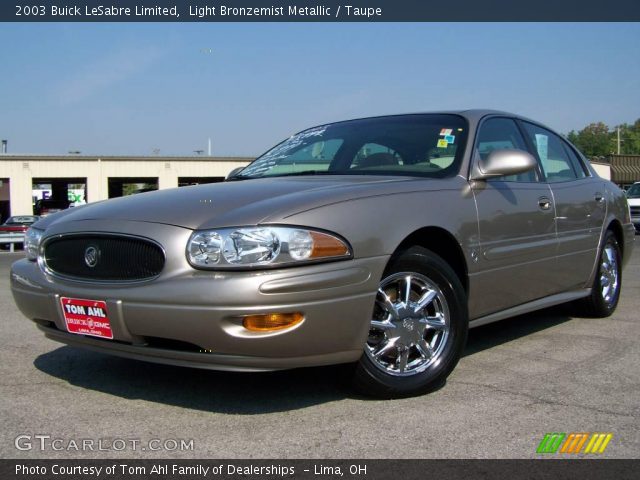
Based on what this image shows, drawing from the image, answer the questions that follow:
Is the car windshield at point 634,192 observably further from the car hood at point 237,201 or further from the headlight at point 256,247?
the headlight at point 256,247

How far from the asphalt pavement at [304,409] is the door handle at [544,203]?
904 millimetres

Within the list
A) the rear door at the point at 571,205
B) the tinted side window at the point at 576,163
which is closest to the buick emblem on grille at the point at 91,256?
the rear door at the point at 571,205

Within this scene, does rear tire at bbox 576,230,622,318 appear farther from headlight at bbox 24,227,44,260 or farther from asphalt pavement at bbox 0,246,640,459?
headlight at bbox 24,227,44,260

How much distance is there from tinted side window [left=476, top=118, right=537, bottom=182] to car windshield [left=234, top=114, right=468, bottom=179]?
0.52 feet

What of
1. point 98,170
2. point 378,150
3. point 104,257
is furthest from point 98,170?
point 104,257

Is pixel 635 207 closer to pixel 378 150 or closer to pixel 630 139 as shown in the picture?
pixel 378 150

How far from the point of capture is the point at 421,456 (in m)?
2.60

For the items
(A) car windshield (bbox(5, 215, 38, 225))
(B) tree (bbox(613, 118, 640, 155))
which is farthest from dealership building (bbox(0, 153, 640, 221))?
(B) tree (bbox(613, 118, 640, 155))

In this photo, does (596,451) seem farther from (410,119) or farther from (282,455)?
(410,119)

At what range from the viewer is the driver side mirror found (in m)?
3.92
